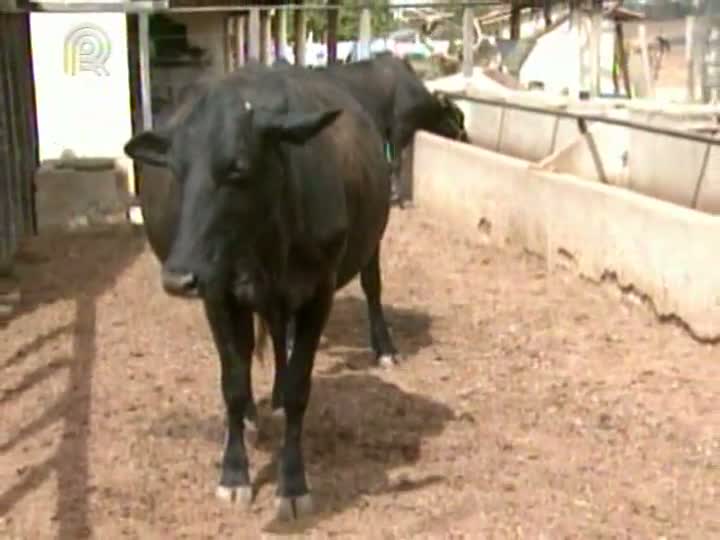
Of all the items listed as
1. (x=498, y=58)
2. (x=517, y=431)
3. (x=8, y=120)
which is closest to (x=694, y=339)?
(x=517, y=431)

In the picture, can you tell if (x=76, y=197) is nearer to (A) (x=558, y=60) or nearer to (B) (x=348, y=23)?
(A) (x=558, y=60)

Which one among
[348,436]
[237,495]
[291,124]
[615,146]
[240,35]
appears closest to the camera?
[291,124]

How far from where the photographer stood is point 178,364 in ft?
25.4

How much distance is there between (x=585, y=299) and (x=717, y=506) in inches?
149

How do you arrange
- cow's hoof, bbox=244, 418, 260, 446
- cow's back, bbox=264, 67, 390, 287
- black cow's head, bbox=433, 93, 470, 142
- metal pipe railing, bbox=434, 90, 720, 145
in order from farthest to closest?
black cow's head, bbox=433, 93, 470, 142
metal pipe railing, bbox=434, 90, 720, 145
cow's hoof, bbox=244, 418, 260, 446
cow's back, bbox=264, 67, 390, 287

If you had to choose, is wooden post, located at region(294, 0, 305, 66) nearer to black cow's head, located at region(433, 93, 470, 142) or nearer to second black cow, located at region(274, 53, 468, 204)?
second black cow, located at region(274, 53, 468, 204)

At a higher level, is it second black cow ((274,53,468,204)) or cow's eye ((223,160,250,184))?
cow's eye ((223,160,250,184))

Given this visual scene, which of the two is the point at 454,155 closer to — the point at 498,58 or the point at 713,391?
the point at 713,391

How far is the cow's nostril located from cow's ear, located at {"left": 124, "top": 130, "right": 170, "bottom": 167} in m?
0.58

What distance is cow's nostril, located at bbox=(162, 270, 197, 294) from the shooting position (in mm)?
4668

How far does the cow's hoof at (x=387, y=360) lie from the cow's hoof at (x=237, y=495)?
2325 millimetres

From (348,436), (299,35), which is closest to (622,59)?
(299,35)

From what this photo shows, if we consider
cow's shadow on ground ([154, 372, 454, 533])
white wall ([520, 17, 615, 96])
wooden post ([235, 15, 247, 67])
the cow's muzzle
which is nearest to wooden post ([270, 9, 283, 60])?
wooden post ([235, 15, 247, 67])

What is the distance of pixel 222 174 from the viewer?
4.75m
